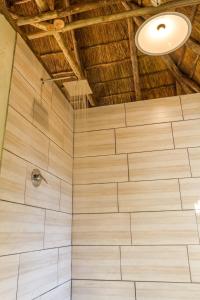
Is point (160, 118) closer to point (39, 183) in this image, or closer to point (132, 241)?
point (132, 241)

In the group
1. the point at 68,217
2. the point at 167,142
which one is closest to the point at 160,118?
the point at 167,142

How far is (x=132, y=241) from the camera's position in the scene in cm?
233

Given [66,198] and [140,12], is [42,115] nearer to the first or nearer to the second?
[66,198]

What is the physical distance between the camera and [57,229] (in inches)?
85.2

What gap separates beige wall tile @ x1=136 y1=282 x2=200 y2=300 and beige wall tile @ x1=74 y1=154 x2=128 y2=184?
3.15ft

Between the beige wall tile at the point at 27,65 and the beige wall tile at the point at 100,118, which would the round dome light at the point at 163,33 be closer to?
the beige wall tile at the point at 27,65

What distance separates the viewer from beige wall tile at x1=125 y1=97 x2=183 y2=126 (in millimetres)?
2652

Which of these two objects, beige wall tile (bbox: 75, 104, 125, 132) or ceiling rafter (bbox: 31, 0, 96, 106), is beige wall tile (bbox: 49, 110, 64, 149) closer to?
beige wall tile (bbox: 75, 104, 125, 132)

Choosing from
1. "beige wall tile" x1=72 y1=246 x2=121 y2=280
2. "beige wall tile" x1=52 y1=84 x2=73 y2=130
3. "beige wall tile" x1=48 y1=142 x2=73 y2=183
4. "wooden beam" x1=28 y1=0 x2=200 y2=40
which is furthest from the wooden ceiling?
"beige wall tile" x1=72 y1=246 x2=121 y2=280

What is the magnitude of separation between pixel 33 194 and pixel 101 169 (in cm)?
95

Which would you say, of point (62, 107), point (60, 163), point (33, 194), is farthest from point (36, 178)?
point (62, 107)

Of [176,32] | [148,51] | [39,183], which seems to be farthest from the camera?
[39,183]

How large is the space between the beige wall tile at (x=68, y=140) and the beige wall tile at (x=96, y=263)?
963 mm

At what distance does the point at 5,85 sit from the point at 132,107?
1.49 meters
